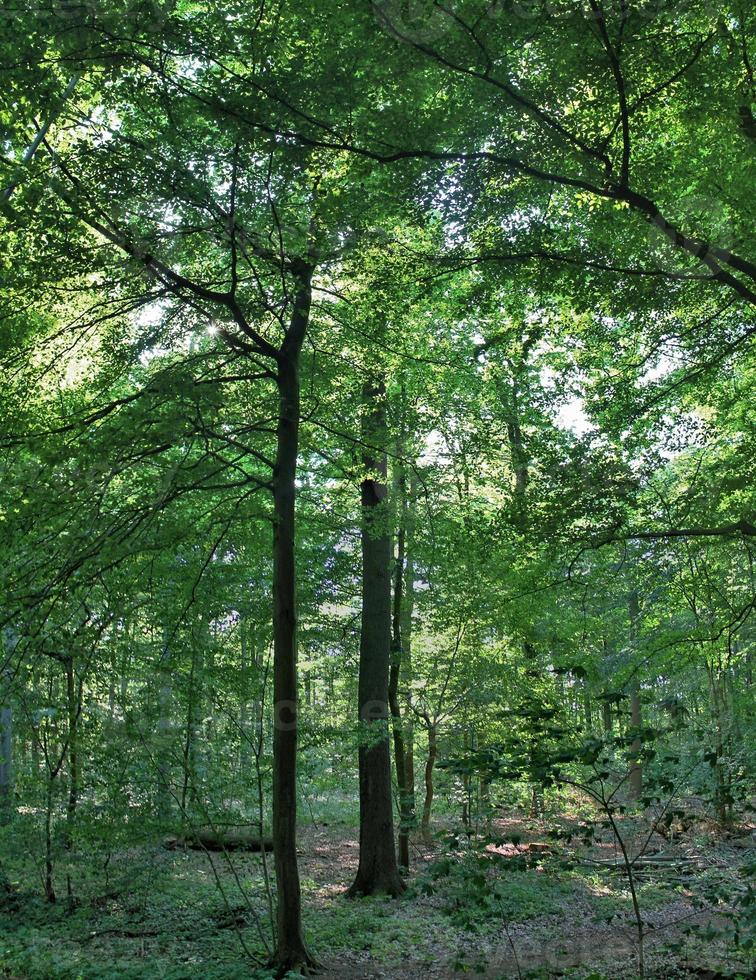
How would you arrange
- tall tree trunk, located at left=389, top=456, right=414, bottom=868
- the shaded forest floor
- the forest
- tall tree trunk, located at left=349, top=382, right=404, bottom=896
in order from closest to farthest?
the forest → the shaded forest floor → tall tree trunk, located at left=349, top=382, right=404, bottom=896 → tall tree trunk, located at left=389, top=456, right=414, bottom=868

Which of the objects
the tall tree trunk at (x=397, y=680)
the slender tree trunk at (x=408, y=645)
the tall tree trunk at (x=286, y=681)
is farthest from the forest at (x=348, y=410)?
the slender tree trunk at (x=408, y=645)

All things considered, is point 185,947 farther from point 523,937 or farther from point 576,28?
point 576,28

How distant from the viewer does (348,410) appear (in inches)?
343

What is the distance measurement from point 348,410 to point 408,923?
5716 millimetres

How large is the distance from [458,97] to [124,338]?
3.66 metres

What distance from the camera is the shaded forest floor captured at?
5828mm

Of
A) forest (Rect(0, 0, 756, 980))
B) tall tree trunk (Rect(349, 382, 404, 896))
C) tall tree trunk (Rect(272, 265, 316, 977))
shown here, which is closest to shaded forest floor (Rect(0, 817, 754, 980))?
forest (Rect(0, 0, 756, 980))

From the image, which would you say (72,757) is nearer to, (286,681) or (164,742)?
(164,742)

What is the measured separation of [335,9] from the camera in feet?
14.7

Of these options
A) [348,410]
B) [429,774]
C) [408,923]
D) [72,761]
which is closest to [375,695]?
[408,923]

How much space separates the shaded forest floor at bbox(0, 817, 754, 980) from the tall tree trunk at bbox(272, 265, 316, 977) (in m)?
0.31

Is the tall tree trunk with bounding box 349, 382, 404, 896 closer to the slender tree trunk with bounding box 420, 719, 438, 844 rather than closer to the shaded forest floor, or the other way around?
the shaded forest floor

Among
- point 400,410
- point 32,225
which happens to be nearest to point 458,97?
point 32,225

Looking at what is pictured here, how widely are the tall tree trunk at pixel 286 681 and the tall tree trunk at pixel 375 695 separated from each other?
6.39ft
